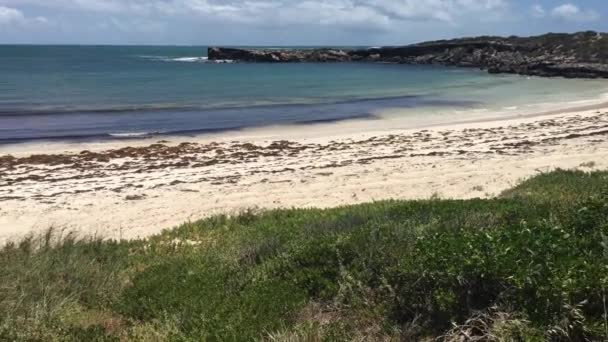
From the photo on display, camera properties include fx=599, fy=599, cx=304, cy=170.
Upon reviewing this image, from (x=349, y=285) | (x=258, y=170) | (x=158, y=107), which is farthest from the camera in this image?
(x=158, y=107)

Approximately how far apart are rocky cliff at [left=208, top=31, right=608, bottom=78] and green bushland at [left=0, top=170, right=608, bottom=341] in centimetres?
5844

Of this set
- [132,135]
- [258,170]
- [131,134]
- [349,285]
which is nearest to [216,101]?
[131,134]

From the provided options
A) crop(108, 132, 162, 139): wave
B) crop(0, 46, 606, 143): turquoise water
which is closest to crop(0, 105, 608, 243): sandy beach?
crop(108, 132, 162, 139): wave

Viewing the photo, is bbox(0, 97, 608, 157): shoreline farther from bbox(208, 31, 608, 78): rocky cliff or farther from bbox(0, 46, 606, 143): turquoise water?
bbox(208, 31, 608, 78): rocky cliff

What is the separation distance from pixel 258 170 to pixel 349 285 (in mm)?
12252

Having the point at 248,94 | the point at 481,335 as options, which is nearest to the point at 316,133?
the point at 248,94

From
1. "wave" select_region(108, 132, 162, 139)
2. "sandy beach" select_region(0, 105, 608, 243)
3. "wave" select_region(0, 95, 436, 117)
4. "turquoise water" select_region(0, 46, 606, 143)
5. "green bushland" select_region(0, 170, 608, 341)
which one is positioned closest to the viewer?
"green bushland" select_region(0, 170, 608, 341)

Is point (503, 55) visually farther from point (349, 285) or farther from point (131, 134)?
point (349, 285)

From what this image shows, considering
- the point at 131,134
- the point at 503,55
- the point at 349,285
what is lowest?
the point at 131,134

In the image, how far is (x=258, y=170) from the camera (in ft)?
56.8

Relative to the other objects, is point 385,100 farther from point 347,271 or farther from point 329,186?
point 347,271

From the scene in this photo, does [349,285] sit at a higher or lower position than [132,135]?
higher

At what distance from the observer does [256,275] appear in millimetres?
6074

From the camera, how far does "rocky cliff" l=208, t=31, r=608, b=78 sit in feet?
211
